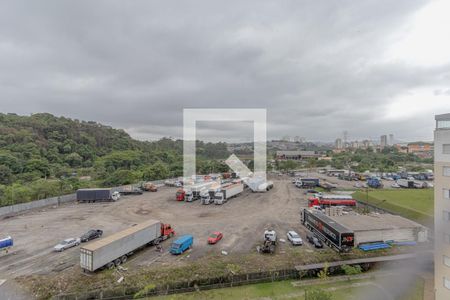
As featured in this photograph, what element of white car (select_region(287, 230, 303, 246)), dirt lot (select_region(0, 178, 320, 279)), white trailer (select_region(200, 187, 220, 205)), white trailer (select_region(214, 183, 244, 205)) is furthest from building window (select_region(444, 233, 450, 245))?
white trailer (select_region(200, 187, 220, 205))

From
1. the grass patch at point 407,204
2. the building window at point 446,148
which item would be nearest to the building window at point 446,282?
the building window at point 446,148

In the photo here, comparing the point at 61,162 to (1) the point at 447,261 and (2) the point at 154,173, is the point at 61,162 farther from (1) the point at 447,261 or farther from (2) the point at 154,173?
(1) the point at 447,261

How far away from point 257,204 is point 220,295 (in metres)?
17.8

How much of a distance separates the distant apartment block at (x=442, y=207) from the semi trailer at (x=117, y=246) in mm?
15337

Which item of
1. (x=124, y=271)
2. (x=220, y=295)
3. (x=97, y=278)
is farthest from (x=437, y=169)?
(x=97, y=278)

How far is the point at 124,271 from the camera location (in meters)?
12.5

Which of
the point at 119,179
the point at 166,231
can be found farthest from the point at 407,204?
the point at 119,179

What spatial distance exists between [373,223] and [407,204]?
11.0 m

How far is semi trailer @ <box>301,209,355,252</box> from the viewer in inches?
562

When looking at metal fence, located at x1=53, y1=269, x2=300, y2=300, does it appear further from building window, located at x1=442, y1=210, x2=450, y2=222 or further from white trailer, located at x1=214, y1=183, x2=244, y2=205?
white trailer, located at x1=214, y1=183, x2=244, y2=205

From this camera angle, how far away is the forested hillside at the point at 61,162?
31.7 meters

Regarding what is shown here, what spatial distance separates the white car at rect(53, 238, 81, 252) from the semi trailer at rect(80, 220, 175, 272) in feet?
12.8

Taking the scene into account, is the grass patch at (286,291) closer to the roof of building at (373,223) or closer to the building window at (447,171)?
the roof of building at (373,223)

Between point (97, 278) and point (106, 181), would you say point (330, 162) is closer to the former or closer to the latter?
point (106, 181)
